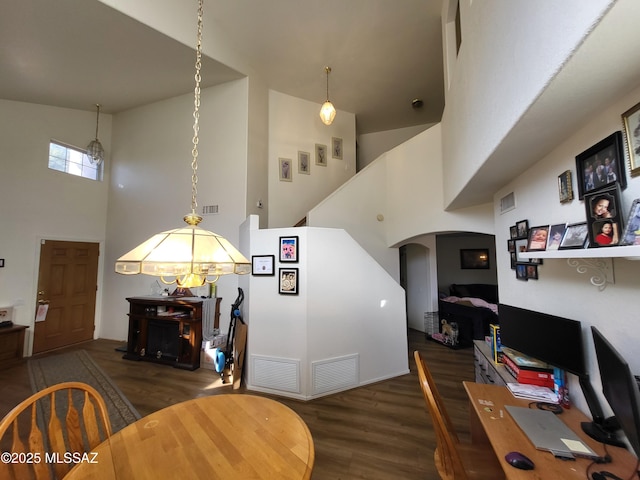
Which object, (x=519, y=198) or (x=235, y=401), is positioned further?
(x=519, y=198)

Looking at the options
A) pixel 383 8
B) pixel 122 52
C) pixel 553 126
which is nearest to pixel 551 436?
pixel 553 126

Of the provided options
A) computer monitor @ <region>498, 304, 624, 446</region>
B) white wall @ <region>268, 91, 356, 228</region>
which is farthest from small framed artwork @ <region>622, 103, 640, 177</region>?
white wall @ <region>268, 91, 356, 228</region>

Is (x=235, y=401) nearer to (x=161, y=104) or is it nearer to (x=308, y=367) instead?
(x=308, y=367)

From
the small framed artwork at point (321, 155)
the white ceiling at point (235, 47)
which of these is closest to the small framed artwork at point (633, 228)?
the white ceiling at point (235, 47)

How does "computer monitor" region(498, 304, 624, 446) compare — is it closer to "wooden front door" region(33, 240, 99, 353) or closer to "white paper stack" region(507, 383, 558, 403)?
"white paper stack" region(507, 383, 558, 403)

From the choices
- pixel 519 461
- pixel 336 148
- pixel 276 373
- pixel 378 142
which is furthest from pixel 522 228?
pixel 378 142

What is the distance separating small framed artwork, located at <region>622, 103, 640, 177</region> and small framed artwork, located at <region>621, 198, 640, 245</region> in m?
0.20

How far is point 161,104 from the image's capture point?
5.24 meters

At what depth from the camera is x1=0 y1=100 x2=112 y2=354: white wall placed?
4.41 m

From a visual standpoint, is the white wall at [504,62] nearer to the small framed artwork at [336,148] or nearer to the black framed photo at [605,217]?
the black framed photo at [605,217]

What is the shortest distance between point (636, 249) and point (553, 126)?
900mm

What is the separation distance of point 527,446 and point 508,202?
2039mm

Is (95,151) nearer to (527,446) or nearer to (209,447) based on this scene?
(209,447)

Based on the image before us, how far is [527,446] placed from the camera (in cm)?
134
